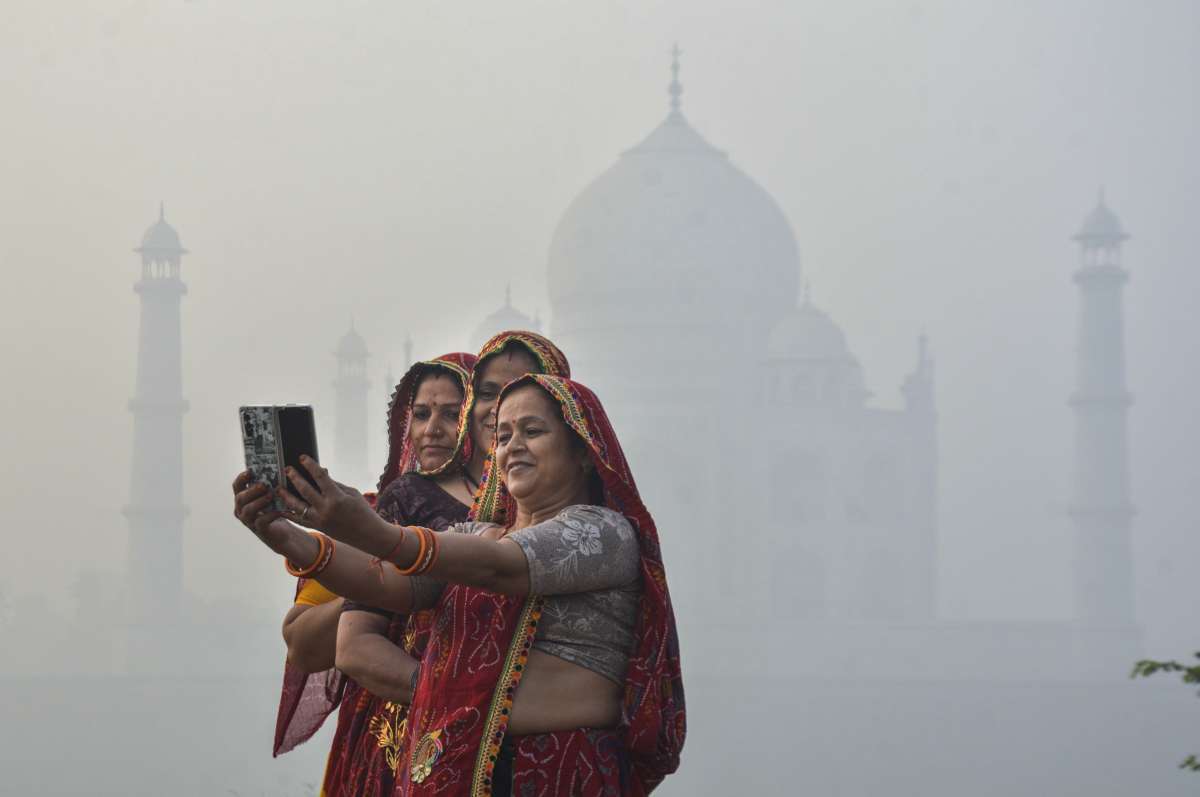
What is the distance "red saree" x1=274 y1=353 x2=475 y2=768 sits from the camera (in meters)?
1.97

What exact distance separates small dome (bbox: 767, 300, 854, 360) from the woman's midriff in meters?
20.5

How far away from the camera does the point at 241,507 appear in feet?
4.49

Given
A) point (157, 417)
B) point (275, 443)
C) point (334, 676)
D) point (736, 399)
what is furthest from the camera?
point (736, 399)

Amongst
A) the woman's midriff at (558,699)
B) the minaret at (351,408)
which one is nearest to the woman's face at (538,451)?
the woman's midriff at (558,699)

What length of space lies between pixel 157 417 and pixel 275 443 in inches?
739

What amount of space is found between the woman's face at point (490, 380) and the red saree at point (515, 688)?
0.26 metres

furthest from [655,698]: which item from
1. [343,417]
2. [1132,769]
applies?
[343,417]

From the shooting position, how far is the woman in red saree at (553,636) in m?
1.51

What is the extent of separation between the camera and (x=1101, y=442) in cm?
2208

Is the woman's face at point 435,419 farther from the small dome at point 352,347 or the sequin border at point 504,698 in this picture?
the small dome at point 352,347

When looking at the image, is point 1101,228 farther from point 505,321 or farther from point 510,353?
point 510,353

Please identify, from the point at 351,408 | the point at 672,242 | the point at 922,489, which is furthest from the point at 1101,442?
the point at 351,408

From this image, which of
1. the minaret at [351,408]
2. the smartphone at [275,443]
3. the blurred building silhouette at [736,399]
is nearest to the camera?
the smartphone at [275,443]

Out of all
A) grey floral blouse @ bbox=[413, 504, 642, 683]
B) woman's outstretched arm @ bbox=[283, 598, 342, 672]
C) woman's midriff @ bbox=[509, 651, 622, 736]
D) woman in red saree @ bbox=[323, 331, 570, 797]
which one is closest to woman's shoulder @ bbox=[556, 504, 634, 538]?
grey floral blouse @ bbox=[413, 504, 642, 683]
